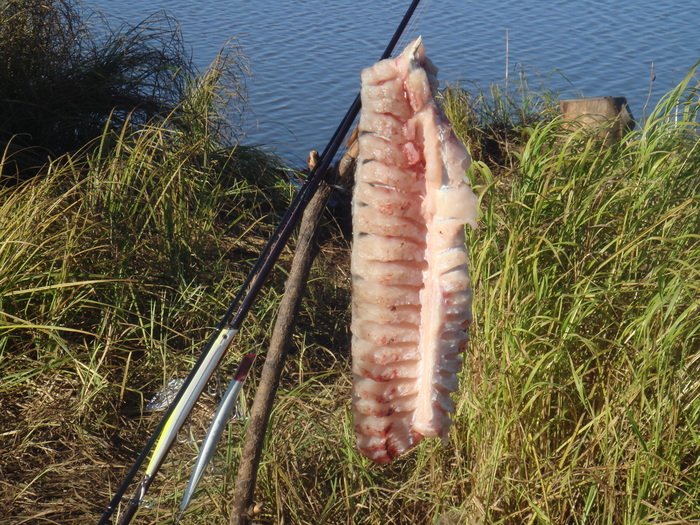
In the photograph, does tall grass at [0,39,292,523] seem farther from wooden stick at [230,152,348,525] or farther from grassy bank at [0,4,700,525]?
wooden stick at [230,152,348,525]

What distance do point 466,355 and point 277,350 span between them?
103cm

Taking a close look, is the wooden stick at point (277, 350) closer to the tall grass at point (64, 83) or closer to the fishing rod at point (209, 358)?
the fishing rod at point (209, 358)

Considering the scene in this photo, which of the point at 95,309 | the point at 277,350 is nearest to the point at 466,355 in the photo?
the point at 277,350

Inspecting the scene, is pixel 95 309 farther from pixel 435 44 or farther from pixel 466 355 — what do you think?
pixel 435 44

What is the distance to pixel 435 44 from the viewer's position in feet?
27.3

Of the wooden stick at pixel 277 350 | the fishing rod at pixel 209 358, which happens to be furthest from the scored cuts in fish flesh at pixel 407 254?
the wooden stick at pixel 277 350

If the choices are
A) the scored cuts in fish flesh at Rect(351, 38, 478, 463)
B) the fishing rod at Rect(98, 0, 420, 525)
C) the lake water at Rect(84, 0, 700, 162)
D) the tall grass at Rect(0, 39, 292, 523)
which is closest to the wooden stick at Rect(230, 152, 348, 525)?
the fishing rod at Rect(98, 0, 420, 525)

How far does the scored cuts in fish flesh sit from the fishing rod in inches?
3.7

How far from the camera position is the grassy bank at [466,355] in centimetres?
249

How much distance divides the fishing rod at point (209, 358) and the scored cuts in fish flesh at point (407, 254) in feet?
0.31

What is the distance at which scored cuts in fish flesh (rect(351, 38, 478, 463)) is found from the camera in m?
1.72

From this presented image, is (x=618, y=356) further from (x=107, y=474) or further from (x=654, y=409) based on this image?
(x=107, y=474)

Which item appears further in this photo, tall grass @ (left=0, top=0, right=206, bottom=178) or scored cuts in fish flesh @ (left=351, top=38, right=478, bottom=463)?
tall grass @ (left=0, top=0, right=206, bottom=178)

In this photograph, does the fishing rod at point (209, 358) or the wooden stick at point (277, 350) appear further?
the wooden stick at point (277, 350)
